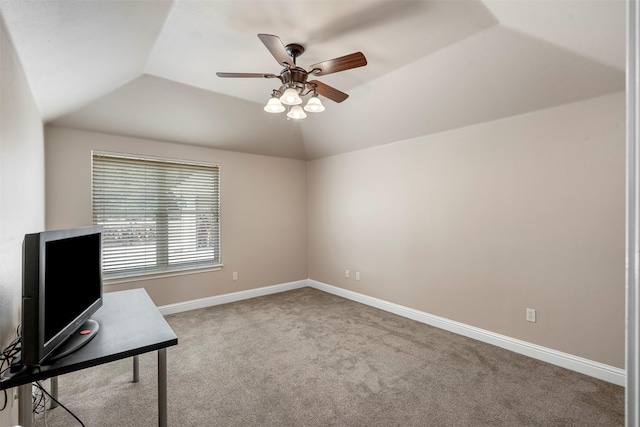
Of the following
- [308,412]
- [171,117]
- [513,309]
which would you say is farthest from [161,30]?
[513,309]

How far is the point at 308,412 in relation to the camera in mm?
2186

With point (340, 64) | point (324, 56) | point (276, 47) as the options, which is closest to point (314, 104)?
point (340, 64)

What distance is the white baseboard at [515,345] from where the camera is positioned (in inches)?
102

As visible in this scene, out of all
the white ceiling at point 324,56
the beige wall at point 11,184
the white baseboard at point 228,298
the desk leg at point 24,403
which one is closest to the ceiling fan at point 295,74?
the white ceiling at point 324,56

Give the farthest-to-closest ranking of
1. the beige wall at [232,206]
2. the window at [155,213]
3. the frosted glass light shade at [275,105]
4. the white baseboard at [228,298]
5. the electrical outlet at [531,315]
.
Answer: the white baseboard at [228,298]
the window at [155,213]
the beige wall at [232,206]
the electrical outlet at [531,315]
the frosted glass light shade at [275,105]

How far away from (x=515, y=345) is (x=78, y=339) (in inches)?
139

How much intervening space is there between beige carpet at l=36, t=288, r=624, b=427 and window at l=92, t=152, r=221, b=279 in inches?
42.8

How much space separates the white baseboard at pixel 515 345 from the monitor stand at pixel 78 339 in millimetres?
3358

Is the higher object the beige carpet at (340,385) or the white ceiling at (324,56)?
the white ceiling at (324,56)

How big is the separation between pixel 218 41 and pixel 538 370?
151 inches

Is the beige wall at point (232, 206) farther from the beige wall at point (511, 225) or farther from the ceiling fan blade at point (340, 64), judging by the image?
the ceiling fan blade at point (340, 64)

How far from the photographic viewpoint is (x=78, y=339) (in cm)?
158

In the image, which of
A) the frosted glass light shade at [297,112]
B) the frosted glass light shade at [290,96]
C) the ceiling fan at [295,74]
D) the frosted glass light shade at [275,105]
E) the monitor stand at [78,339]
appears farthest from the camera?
the frosted glass light shade at [297,112]

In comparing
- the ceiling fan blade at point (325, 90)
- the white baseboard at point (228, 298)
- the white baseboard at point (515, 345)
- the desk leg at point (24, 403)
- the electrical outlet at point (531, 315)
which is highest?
the ceiling fan blade at point (325, 90)
